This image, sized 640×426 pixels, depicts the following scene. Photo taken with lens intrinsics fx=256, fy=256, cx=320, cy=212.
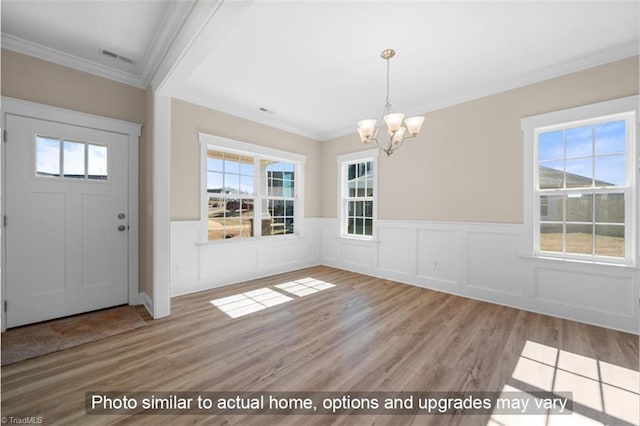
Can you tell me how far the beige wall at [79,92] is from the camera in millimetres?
2467

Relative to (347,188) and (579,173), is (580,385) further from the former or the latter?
(347,188)

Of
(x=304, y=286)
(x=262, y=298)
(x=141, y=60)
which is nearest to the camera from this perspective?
(x=141, y=60)

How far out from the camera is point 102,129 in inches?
115

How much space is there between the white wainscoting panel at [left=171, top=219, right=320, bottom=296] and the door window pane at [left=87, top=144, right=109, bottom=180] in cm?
95

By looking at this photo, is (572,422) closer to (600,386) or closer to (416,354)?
(600,386)

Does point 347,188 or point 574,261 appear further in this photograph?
point 347,188

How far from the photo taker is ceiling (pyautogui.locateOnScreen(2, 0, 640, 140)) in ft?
6.82

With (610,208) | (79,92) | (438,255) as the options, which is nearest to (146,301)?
(79,92)

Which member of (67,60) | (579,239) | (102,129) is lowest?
(579,239)

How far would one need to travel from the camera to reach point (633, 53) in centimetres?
251

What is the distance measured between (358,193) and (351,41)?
2.87 metres

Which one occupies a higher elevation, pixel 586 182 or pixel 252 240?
pixel 586 182

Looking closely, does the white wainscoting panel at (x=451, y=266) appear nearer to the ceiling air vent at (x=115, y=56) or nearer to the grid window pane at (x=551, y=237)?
the grid window pane at (x=551, y=237)

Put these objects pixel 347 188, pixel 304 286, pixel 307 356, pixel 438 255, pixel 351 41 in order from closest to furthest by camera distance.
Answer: pixel 307 356, pixel 351 41, pixel 438 255, pixel 304 286, pixel 347 188
